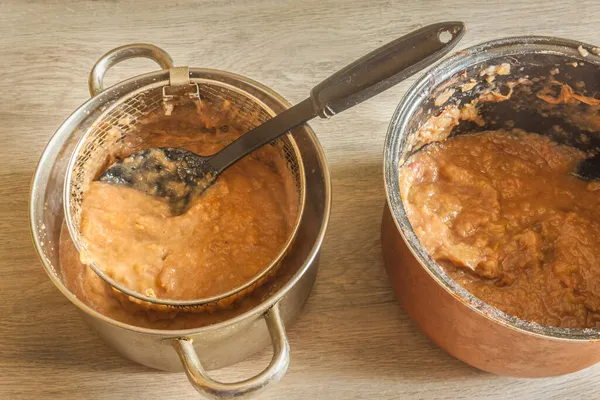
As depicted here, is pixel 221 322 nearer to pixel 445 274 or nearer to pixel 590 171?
pixel 445 274

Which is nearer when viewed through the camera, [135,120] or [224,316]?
[224,316]

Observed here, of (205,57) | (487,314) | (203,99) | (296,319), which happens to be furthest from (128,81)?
(487,314)

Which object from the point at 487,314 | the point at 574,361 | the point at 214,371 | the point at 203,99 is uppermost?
the point at 203,99

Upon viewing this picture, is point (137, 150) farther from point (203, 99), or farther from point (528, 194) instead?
point (528, 194)

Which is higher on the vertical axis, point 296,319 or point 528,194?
point 528,194

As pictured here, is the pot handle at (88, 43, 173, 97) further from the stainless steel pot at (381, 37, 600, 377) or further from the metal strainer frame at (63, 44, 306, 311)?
the stainless steel pot at (381, 37, 600, 377)

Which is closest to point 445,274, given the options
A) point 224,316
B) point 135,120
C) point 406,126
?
point 406,126

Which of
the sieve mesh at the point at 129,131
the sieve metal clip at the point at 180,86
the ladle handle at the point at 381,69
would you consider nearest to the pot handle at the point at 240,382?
the sieve mesh at the point at 129,131

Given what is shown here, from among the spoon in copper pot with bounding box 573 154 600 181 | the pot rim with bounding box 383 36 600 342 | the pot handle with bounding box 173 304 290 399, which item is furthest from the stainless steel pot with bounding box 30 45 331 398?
the spoon in copper pot with bounding box 573 154 600 181
